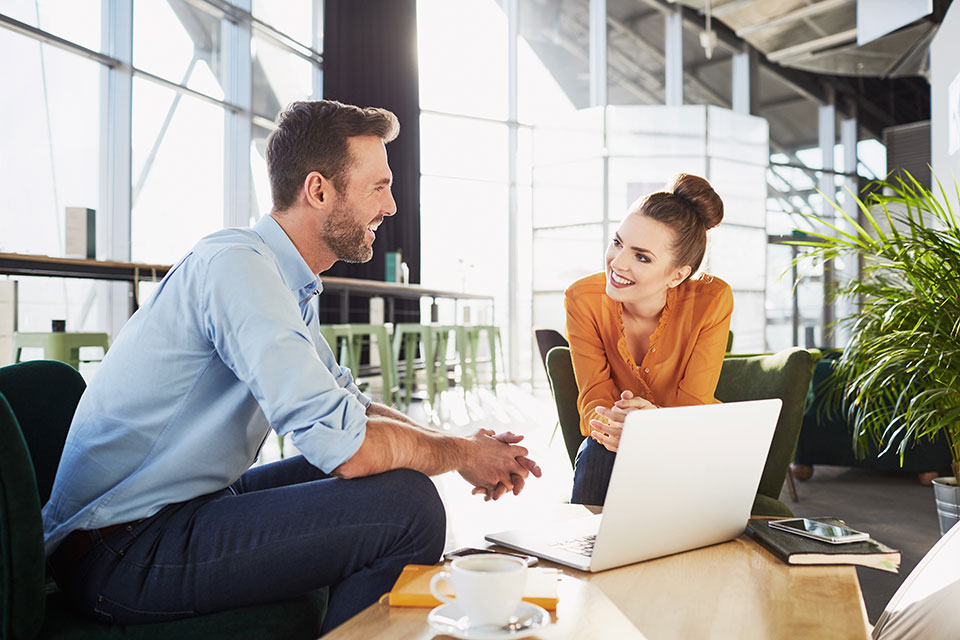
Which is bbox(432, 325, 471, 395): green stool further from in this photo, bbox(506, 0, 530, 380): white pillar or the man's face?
the man's face

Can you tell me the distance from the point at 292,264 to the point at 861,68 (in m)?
7.81

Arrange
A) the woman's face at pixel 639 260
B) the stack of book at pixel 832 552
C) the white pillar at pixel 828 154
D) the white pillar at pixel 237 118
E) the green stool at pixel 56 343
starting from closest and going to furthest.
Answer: the stack of book at pixel 832 552
the woman's face at pixel 639 260
the green stool at pixel 56 343
the white pillar at pixel 237 118
the white pillar at pixel 828 154

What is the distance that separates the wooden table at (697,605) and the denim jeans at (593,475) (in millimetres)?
532

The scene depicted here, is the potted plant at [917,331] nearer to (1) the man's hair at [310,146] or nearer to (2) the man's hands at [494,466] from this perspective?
(2) the man's hands at [494,466]

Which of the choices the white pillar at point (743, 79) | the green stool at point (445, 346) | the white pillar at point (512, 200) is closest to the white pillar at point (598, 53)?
the white pillar at point (512, 200)

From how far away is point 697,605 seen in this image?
891 mm

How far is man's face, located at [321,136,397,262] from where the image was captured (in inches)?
57.2

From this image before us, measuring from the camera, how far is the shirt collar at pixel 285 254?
4.52 feet

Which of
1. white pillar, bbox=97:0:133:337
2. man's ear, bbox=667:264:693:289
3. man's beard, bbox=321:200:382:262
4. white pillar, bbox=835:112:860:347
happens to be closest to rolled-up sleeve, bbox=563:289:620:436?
man's ear, bbox=667:264:693:289

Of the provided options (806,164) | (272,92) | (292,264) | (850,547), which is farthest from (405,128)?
(850,547)

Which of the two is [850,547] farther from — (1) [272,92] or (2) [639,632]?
(1) [272,92]

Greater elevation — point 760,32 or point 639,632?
point 760,32

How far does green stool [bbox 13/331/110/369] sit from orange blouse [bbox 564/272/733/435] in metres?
2.68

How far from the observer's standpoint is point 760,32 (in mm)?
6883
